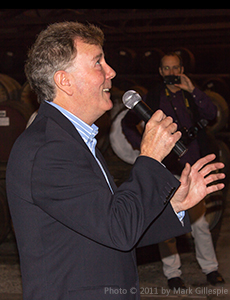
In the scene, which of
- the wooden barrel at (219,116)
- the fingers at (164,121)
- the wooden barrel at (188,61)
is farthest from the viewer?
the wooden barrel at (188,61)

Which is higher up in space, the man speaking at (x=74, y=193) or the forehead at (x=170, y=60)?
the forehead at (x=170, y=60)

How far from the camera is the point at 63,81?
1381mm

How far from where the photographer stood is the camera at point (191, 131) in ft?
10.8

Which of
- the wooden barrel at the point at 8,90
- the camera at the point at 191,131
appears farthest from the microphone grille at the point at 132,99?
the wooden barrel at the point at 8,90

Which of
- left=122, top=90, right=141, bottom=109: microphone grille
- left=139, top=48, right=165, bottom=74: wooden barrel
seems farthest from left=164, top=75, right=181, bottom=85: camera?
left=139, top=48, right=165, bottom=74: wooden barrel

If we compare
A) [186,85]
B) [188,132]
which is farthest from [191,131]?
[186,85]

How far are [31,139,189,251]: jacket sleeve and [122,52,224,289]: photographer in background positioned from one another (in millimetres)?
2216

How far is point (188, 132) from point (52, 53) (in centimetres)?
213

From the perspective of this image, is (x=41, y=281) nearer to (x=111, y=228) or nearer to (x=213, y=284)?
(x=111, y=228)

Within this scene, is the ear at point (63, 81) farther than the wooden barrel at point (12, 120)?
No

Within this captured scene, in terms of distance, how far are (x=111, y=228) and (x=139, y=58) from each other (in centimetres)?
692

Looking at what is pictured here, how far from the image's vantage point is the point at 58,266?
119cm

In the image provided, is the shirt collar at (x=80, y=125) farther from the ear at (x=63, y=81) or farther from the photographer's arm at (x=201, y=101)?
the photographer's arm at (x=201, y=101)

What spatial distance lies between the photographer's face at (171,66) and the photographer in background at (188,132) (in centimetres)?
16
